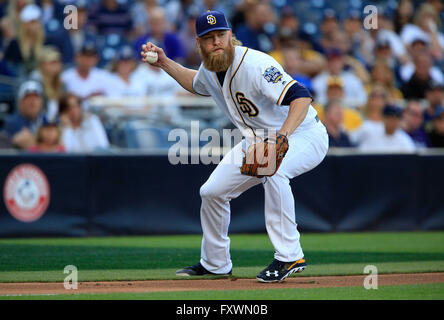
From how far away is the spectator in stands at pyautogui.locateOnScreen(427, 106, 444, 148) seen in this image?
12.5 meters

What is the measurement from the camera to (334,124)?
38.1 feet

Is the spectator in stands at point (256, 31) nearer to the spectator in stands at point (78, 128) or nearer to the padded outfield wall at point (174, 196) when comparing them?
the padded outfield wall at point (174, 196)

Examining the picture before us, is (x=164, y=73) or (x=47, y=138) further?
(x=164, y=73)

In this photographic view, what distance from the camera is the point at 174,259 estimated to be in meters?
7.77

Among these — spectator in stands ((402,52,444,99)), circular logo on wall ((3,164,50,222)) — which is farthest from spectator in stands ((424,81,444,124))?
circular logo on wall ((3,164,50,222))

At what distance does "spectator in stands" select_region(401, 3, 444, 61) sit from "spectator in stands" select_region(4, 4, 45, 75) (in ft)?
23.8

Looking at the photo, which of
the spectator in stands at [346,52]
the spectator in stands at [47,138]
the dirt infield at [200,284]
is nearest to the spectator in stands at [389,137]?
the spectator in stands at [346,52]

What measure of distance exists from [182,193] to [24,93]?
2.63m

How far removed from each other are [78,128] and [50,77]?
0.96 meters

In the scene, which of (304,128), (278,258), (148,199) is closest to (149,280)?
(278,258)

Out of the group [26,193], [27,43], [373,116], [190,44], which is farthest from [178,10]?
[26,193]

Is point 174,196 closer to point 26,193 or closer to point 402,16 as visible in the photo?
point 26,193

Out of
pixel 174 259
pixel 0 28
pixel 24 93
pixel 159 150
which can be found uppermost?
pixel 0 28
